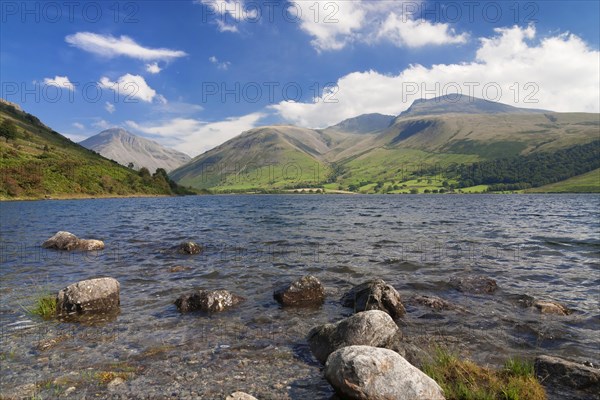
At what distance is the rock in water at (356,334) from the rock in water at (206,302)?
209 inches

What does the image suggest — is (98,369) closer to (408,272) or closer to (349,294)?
(349,294)

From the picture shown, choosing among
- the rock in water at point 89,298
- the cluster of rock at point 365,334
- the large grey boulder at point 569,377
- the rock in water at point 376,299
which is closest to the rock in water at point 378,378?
the cluster of rock at point 365,334

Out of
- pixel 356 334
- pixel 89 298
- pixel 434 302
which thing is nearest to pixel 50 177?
pixel 89 298

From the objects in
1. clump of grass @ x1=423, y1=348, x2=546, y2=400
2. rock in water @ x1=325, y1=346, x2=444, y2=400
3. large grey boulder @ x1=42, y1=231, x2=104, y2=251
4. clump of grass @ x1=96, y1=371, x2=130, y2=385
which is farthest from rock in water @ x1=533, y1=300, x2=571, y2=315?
large grey boulder @ x1=42, y1=231, x2=104, y2=251

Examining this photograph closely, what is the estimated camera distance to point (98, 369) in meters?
9.39

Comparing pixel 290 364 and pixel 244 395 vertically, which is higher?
pixel 244 395

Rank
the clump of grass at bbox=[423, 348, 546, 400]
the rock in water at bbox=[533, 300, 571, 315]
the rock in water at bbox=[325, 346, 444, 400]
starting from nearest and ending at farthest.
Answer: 1. the rock in water at bbox=[325, 346, 444, 400]
2. the clump of grass at bbox=[423, 348, 546, 400]
3. the rock in water at bbox=[533, 300, 571, 315]

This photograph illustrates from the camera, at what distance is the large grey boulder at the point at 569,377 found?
27.4 feet

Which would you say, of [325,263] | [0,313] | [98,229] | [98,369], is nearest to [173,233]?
[98,229]

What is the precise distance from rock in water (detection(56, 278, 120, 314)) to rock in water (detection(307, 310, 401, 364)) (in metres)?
9.21

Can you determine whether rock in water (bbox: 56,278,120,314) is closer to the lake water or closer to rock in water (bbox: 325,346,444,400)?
the lake water

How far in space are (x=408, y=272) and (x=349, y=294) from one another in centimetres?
746

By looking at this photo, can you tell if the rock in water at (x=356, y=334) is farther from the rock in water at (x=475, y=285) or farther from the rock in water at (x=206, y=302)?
the rock in water at (x=475, y=285)

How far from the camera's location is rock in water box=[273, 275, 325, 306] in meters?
16.0
